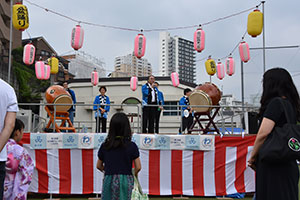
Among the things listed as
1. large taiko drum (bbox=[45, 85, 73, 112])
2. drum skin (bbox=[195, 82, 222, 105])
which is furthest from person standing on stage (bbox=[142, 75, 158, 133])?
large taiko drum (bbox=[45, 85, 73, 112])

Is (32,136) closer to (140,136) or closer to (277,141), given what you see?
(140,136)

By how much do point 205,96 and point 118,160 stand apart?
16.0ft

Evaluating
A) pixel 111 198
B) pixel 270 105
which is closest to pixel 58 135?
pixel 111 198

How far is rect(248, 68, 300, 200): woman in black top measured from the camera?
2.38m

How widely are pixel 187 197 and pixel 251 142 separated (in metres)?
1.97

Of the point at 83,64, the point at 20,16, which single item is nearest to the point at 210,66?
the point at 20,16

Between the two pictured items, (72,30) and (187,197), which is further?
(72,30)

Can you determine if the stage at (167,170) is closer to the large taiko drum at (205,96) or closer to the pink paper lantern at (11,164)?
the large taiko drum at (205,96)

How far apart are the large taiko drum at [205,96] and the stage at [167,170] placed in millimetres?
1157

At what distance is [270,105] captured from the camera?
2490mm

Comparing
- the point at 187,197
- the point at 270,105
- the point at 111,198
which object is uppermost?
the point at 270,105

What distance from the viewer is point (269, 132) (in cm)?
245

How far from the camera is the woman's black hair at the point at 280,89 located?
259cm

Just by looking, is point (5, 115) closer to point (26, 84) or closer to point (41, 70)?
→ point (41, 70)
